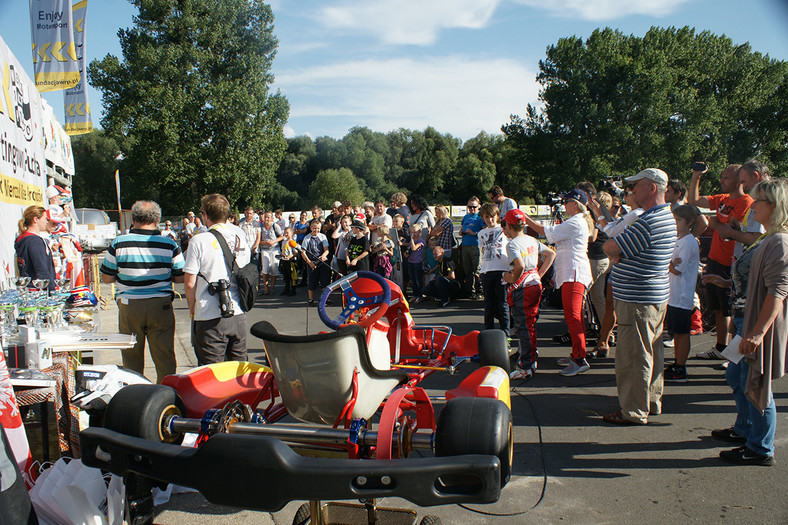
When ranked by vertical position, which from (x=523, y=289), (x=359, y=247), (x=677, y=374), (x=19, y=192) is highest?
(x=19, y=192)

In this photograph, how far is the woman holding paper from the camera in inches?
132

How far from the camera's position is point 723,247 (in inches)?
245

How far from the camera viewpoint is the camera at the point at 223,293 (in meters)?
4.34

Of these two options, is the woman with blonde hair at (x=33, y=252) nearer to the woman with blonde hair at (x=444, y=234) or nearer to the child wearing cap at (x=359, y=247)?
the child wearing cap at (x=359, y=247)

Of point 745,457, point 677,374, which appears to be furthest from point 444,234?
point 745,457

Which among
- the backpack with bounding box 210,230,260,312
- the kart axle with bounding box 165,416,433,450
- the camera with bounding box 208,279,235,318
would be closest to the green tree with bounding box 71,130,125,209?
the backpack with bounding box 210,230,260,312

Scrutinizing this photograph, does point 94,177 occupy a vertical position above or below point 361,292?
above

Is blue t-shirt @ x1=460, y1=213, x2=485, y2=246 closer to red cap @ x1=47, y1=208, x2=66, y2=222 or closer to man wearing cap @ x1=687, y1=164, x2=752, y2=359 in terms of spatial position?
man wearing cap @ x1=687, y1=164, x2=752, y2=359

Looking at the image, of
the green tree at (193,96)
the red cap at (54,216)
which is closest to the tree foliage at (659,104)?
the green tree at (193,96)

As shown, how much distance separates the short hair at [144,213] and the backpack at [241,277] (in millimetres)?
596

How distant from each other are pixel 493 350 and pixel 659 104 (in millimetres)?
45742

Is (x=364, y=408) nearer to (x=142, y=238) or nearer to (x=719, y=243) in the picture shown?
(x=142, y=238)

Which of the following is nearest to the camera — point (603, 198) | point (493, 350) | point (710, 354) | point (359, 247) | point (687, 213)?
point (493, 350)

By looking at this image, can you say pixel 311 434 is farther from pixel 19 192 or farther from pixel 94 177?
pixel 94 177
